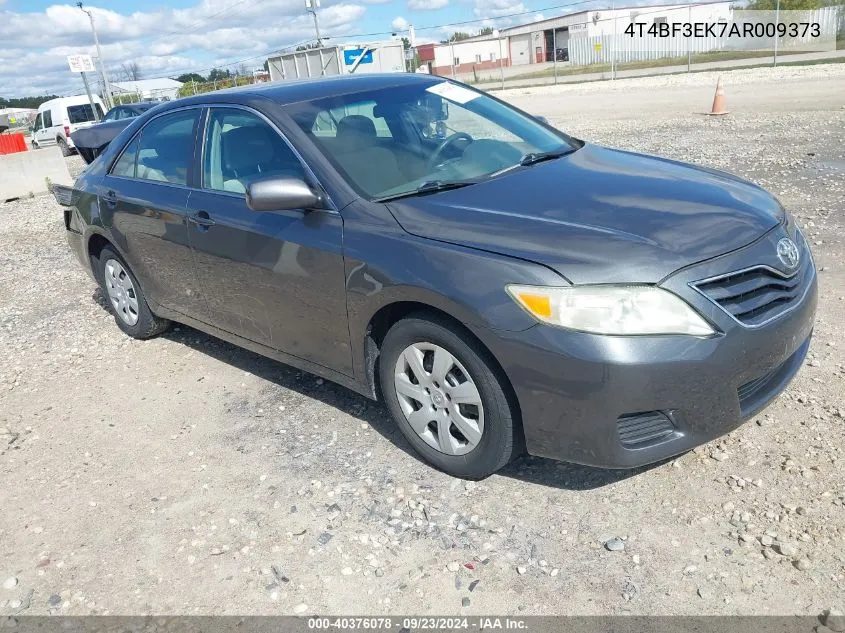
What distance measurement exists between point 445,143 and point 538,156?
0.52m

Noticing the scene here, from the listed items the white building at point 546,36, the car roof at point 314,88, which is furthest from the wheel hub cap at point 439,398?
the white building at point 546,36

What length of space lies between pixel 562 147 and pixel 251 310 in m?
2.01

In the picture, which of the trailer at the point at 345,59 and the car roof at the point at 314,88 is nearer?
the car roof at the point at 314,88

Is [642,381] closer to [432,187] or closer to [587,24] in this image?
[432,187]

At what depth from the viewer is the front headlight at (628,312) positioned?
2.67 metres

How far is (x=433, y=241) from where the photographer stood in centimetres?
308

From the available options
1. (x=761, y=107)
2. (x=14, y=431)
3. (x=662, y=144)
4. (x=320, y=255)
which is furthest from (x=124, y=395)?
(x=761, y=107)

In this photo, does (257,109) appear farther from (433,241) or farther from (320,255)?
(433,241)

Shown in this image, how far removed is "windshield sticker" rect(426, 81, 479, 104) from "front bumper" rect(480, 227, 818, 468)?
6.76 feet

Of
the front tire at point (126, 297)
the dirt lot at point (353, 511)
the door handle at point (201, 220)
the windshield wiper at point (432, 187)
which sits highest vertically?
the windshield wiper at point (432, 187)

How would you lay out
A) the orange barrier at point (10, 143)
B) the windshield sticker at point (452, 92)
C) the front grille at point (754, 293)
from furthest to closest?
the orange barrier at point (10, 143) → the windshield sticker at point (452, 92) → the front grille at point (754, 293)

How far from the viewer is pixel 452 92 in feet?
14.5

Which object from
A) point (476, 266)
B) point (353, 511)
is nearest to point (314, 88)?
point (476, 266)

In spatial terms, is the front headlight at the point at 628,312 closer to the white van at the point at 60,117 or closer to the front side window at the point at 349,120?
the front side window at the point at 349,120
